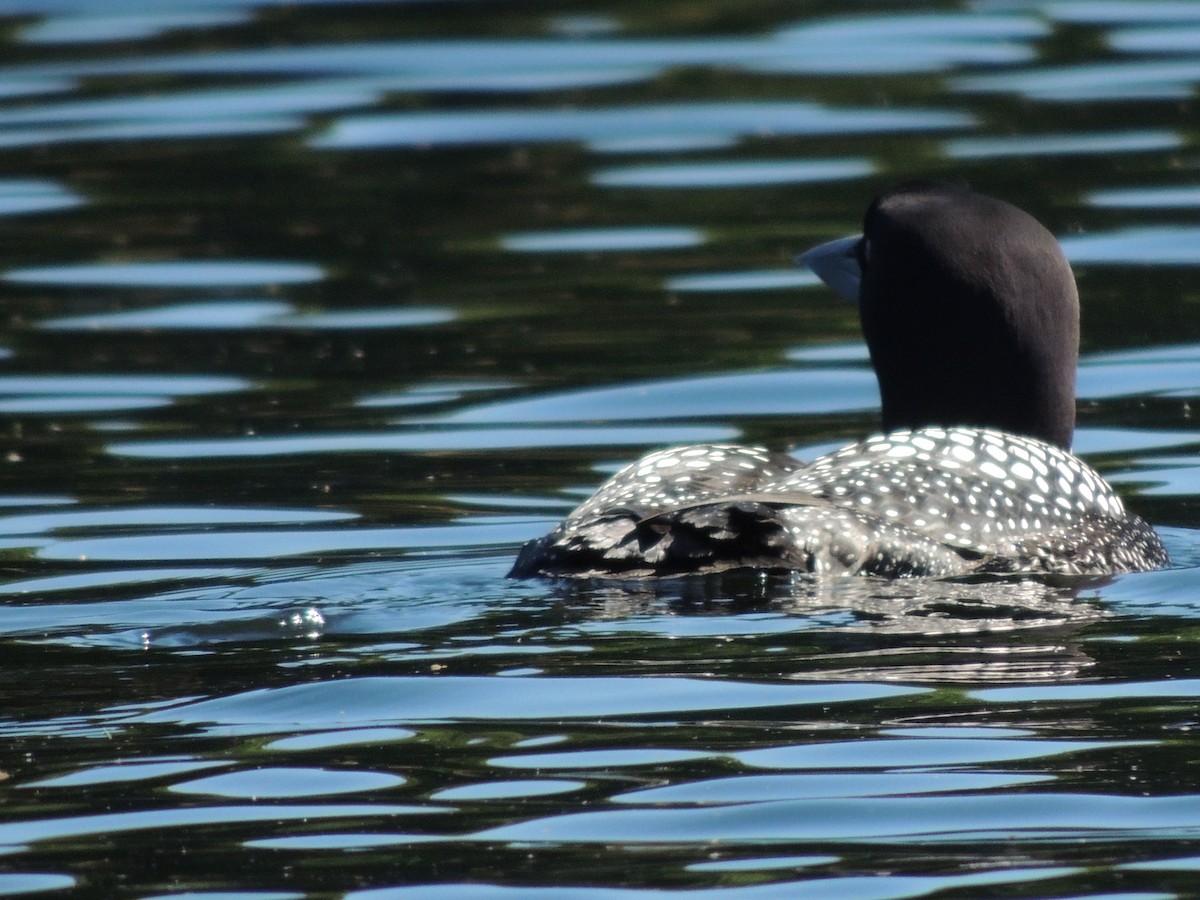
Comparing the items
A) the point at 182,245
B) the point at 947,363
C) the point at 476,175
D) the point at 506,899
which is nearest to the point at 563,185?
the point at 476,175

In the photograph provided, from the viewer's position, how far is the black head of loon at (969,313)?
270 inches

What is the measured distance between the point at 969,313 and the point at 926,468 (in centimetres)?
89

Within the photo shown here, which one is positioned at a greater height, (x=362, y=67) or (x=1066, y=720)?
(x=362, y=67)

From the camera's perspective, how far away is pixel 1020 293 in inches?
271

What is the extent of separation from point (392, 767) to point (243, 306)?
6468 mm

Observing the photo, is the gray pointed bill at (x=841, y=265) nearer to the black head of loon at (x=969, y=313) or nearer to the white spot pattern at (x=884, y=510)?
the black head of loon at (x=969, y=313)

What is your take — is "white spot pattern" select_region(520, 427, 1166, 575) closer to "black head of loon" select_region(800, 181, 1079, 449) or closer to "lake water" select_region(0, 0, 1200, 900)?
"lake water" select_region(0, 0, 1200, 900)

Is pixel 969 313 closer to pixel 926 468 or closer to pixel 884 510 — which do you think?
pixel 926 468

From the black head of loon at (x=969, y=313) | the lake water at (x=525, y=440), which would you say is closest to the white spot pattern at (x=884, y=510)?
the lake water at (x=525, y=440)

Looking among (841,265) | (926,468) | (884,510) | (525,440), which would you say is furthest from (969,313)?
(525,440)

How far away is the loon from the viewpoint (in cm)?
575

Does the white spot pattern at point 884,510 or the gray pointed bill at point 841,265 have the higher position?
the gray pointed bill at point 841,265

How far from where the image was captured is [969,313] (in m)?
6.89

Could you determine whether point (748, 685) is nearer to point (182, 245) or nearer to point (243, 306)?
point (243, 306)
